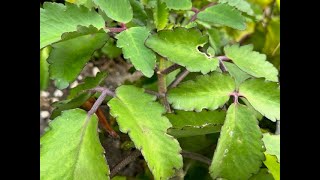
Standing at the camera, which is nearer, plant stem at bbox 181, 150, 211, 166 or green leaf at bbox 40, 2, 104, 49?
green leaf at bbox 40, 2, 104, 49

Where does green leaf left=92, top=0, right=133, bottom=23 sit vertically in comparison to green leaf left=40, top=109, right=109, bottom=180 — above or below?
above

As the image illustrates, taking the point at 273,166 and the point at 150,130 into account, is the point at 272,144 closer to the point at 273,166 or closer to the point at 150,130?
the point at 273,166

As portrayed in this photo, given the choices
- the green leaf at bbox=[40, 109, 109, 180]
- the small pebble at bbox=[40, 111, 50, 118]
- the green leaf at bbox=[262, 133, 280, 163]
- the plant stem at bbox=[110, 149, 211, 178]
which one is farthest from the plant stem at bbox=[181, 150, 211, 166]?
the small pebble at bbox=[40, 111, 50, 118]

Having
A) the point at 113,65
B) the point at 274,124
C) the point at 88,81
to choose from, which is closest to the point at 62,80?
the point at 88,81

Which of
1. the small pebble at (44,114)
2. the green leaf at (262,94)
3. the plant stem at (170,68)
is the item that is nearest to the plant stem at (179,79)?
the plant stem at (170,68)

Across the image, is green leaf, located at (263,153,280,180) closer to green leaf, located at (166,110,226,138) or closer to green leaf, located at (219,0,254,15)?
green leaf, located at (166,110,226,138)
